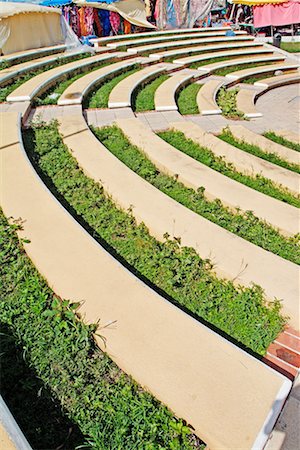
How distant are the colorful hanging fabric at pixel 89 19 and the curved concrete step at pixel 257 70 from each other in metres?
8.58

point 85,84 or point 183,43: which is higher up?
point 183,43

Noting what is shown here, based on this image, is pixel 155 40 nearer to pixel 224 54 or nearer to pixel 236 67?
pixel 224 54

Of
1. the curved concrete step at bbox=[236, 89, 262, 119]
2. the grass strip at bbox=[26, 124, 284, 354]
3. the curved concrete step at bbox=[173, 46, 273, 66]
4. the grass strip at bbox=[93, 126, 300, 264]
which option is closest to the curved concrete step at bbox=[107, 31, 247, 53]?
the curved concrete step at bbox=[173, 46, 273, 66]

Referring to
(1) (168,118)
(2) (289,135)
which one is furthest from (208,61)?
(2) (289,135)

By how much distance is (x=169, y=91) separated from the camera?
404 inches

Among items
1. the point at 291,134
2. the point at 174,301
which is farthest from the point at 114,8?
Answer: the point at 174,301

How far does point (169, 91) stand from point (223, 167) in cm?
462

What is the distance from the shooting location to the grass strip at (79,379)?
253cm

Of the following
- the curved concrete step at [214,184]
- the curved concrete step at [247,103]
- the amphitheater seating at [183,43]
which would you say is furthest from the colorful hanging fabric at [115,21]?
the curved concrete step at [214,184]

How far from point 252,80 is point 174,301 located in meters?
10.9

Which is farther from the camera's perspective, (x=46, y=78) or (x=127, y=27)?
(x=127, y=27)

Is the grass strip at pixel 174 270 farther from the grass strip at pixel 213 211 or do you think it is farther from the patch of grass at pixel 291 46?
the patch of grass at pixel 291 46

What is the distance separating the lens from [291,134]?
8.01 metres

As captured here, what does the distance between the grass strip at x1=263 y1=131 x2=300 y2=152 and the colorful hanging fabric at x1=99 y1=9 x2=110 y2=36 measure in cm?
1417
